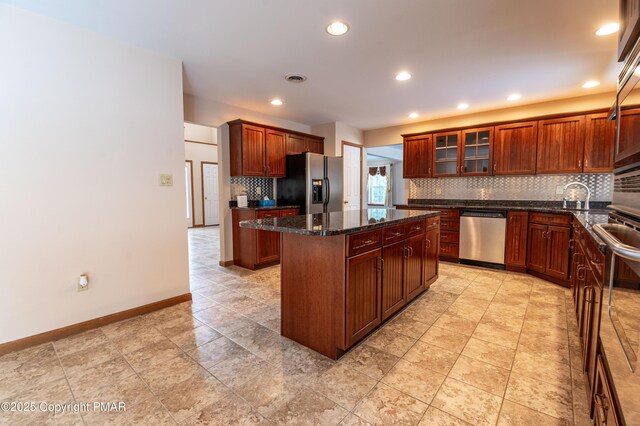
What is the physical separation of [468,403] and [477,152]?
4021mm

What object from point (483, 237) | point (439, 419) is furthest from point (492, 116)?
point (439, 419)

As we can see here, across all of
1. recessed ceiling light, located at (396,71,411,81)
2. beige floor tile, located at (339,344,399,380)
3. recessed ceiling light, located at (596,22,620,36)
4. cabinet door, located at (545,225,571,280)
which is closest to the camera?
beige floor tile, located at (339,344,399,380)

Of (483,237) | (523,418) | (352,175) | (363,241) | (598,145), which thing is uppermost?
(598,145)

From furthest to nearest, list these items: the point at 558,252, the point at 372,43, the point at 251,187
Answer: the point at 251,187, the point at 558,252, the point at 372,43

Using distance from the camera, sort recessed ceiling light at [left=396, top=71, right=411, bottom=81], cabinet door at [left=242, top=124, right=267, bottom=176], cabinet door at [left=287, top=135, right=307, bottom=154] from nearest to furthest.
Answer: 1. recessed ceiling light at [left=396, top=71, right=411, bottom=81]
2. cabinet door at [left=242, top=124, right=267, bottom=176]
3. cabinet door at [left=287, top=135, right=307, bottom=154]

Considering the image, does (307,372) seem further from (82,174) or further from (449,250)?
(449,250)

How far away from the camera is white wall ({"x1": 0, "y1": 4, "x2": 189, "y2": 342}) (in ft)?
6.91

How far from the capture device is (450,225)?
14.9 ft

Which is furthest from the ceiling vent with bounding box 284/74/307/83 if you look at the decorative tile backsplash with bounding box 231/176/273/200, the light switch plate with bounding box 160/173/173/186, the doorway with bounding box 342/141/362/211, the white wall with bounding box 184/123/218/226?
the white wall with bounding box 184/123/218/226

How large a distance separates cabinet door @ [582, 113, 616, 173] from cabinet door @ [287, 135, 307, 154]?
404 cm

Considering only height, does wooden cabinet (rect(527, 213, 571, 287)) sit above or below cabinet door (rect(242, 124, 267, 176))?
below

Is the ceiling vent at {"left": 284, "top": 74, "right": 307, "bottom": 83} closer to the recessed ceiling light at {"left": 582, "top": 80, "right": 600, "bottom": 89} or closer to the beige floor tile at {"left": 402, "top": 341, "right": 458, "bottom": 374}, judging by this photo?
the beige floor tile at {"left": 402, "top": 341, "right": 458, "bottom": 374}

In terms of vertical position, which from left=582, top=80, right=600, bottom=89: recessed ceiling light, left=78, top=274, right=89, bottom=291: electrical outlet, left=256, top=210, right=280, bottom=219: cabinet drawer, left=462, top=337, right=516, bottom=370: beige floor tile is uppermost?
left=582, top=80, right=600, bottom=89: recessed ceiling light

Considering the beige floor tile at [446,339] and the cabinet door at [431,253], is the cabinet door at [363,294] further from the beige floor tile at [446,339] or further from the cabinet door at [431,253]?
the cabinet door at [431,253]
